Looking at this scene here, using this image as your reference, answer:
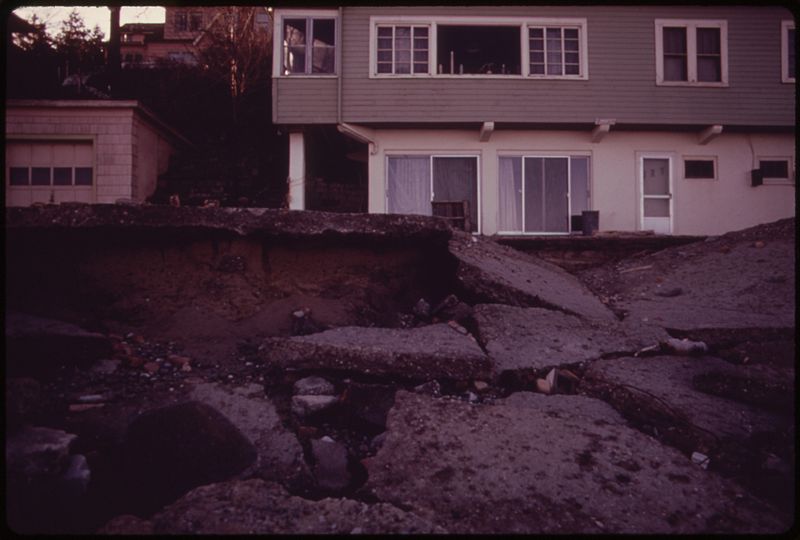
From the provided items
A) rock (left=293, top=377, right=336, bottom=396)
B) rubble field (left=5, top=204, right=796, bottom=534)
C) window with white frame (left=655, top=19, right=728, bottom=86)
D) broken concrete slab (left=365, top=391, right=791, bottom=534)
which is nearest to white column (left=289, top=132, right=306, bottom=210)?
rubble field (left=5, top=204, right=796, bottom=534)

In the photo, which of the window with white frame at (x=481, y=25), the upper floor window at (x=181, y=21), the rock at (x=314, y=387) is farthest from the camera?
the upper floor window at (x=181, y=21)

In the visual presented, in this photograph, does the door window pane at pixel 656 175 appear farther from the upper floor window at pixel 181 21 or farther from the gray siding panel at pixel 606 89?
the upper floor window at pixel 181 21

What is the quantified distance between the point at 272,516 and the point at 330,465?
1.29ft

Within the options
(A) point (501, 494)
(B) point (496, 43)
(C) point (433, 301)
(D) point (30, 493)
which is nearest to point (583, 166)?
(B) point (496, 43)

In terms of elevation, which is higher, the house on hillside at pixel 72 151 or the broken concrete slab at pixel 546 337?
the house on hillside at pixel 72 151

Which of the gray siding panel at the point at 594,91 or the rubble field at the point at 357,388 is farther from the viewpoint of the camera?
the gray siding panel at the point at 594,91

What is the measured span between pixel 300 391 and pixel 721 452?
205cm

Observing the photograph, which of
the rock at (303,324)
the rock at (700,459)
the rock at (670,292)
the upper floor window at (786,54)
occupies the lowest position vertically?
the rock at (700,459)

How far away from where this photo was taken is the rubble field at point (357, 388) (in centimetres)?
194

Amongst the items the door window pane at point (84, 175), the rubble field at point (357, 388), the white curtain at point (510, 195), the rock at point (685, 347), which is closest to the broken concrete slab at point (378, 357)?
the rubble field at point (357, 388)

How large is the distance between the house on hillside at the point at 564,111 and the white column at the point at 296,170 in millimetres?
29

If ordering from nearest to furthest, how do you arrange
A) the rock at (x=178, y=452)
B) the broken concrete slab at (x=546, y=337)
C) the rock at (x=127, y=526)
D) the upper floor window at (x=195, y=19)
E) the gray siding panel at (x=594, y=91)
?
the rock at (x=127, y=526) → the rock at (x=178, y=452) → the broken concrete slab at (x=546, y=337) → the gray siding panel at (x=594, y=91) → the upper floor window at (x=195, y=19)

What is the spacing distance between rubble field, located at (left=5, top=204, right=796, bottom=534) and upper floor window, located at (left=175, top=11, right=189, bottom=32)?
29361 millimetres

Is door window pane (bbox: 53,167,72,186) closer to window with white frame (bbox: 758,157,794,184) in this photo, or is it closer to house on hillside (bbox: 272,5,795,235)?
house on hillside (bbox: 272,5,795,235)
